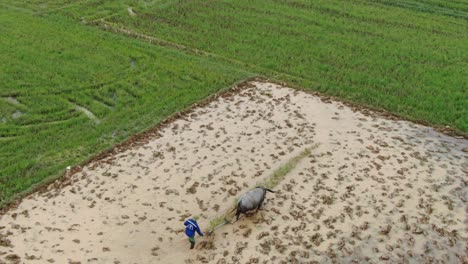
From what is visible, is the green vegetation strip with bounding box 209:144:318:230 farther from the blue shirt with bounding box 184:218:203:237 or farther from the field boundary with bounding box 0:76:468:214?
the field boundary with bounding box 0:76:468:214

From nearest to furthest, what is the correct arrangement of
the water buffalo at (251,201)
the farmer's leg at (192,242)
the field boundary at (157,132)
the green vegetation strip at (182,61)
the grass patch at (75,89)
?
1. the farmer's leg at (192,242)
2. the water buffalo at (251,201)
3. the field boundary at (157,132)
4. the grass patch at (75,89)
5. the green vegetation strip at (182,61)

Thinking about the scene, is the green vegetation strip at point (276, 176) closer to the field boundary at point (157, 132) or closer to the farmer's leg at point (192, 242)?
the farmer's leg at point (192, 242)

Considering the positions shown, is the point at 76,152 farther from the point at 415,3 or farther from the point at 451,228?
the point at 415,3

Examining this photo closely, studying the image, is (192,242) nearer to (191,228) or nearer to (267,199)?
(191,228)

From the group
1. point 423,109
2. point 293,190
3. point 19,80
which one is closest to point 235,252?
point 293,190

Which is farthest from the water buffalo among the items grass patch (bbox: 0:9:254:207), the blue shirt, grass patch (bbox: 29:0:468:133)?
grass patch (bbox: 29:0:468:133)

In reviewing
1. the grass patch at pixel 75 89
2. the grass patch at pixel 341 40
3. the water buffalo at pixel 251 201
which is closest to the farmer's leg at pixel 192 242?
the water buffalo at pixel 251 201
